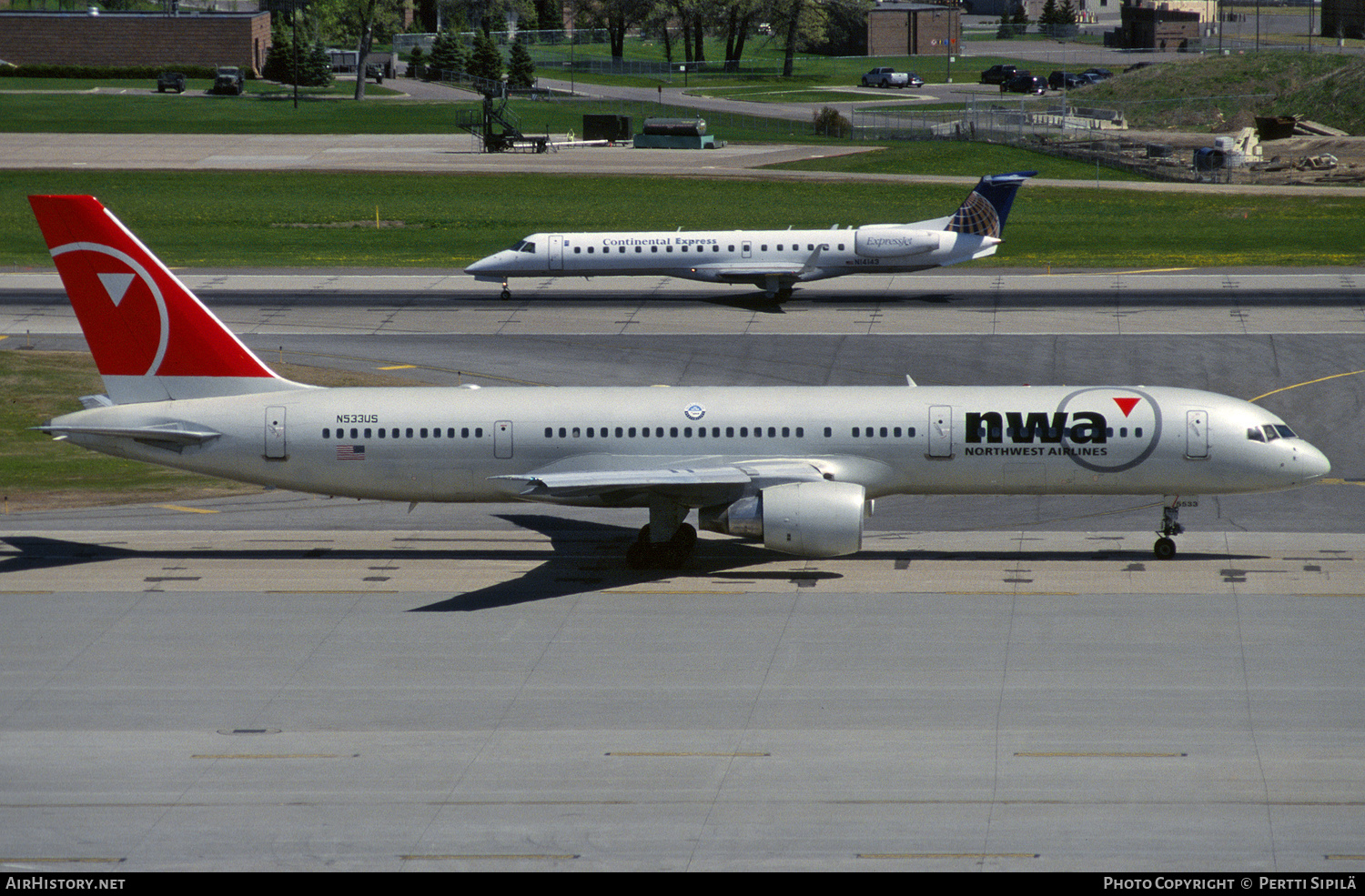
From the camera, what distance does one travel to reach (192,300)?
38312mm

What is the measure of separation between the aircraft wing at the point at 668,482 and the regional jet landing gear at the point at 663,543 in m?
0.67

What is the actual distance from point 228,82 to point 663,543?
526ft

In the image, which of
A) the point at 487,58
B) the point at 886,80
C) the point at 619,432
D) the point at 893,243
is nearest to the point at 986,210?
the point at 893,243

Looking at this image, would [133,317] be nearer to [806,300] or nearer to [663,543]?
[663,543]

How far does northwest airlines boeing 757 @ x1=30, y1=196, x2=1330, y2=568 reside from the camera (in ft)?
122

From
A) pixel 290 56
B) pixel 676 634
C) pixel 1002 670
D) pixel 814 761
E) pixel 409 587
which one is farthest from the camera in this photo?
pixel 290 56

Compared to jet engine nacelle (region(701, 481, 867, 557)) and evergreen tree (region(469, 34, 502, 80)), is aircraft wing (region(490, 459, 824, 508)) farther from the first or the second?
evergreen tree (region(469, 34, 502, 80))

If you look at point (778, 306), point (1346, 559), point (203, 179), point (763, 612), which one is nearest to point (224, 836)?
point (763, 612)

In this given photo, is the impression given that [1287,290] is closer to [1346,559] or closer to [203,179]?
→ [1346,559]

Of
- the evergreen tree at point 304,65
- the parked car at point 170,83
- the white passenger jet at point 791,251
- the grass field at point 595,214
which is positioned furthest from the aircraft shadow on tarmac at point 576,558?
the evergreen tree at point 304,65

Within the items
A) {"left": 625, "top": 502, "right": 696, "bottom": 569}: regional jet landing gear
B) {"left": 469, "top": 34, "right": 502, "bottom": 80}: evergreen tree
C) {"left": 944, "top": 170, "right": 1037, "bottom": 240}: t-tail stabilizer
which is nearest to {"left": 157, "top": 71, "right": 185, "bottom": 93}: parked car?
{"left": 469, "top": 34, "right": 502, "bottom": 80}: evergreen tree

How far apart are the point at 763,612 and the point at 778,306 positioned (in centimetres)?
4148

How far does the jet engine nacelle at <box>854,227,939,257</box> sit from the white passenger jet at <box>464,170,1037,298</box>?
4cm

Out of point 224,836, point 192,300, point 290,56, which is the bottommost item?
point 224,836
